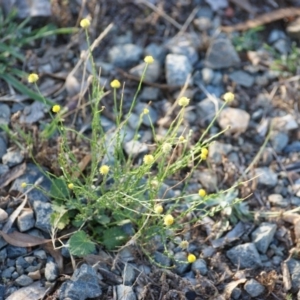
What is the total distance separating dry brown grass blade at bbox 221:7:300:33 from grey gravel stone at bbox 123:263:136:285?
55.5 inches

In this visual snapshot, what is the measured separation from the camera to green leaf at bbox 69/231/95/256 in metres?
1.90

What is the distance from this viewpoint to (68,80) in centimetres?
249

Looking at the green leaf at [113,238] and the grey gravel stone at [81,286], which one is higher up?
the green leaf at [113,238]

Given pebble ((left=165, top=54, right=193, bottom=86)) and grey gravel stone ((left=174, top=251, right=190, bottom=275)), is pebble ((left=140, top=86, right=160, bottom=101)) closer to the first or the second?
pebble ((left=165, top=54, right=193, bottom=86))

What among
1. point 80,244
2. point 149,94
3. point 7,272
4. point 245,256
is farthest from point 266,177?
point 7,272

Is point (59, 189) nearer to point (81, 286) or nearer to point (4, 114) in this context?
point (81, 286)

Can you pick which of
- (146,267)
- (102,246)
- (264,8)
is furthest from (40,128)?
(264,8)

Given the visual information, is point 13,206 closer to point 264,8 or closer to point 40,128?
point 40,128

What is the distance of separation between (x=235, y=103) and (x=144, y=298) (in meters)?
1.07

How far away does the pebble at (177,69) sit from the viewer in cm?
258

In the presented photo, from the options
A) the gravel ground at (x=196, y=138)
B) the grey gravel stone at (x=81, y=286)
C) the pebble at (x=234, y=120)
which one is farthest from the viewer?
the pebble at (x=234, y=120)

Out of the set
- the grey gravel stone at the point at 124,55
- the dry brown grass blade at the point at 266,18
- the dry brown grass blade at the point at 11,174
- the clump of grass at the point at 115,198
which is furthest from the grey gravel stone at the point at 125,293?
the dry brown grass blade at the point at 266,18

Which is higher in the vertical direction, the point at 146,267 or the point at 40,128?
the point at 40,128

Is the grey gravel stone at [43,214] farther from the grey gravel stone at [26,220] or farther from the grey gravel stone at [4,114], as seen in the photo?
the grey gravel stone at [4,114]
